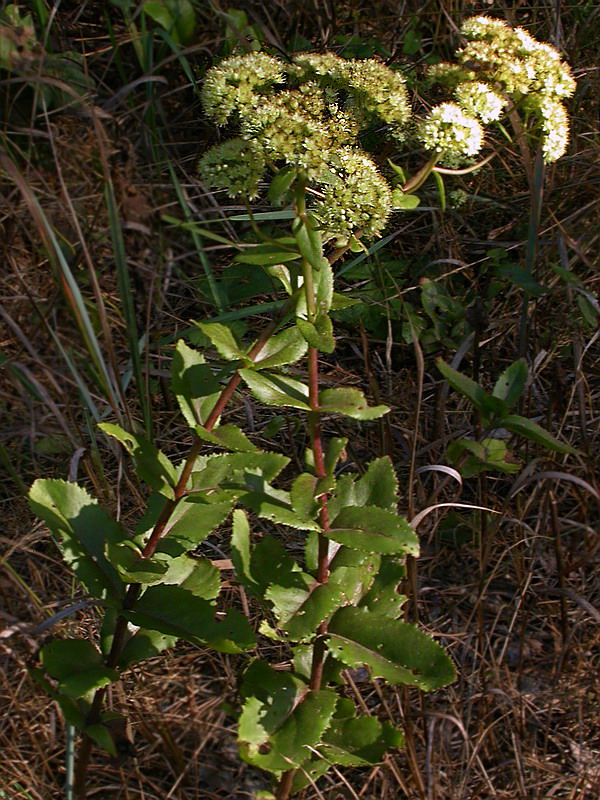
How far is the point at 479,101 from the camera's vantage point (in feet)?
5.58

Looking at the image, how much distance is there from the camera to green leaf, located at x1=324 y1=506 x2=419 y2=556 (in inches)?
61.7

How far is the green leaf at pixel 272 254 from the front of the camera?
1539 mm

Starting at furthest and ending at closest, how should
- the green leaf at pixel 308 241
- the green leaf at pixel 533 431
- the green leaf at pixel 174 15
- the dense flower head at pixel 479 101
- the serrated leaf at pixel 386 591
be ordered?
the green leaf at pixel 174 15, the green leaf at pixel 533 431, the serrated leaf at pixel 386 591, the dense flower head at pixel 479 101, the green leaf at pixel 308 241

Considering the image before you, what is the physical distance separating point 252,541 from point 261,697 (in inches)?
25.1

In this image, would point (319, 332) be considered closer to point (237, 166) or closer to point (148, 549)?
point (237, 166)

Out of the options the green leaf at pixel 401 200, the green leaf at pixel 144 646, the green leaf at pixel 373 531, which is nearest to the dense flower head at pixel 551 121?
the green leaf at pixel 401 200

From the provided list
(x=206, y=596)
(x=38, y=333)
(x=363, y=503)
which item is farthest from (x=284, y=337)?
(x=38, y=333)

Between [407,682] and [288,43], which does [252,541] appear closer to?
[407,682]

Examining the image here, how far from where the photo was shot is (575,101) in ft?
9.52

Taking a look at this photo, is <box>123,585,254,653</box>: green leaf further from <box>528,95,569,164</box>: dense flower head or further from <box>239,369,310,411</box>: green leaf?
<box>528,95,569,164</box>: dense flower head

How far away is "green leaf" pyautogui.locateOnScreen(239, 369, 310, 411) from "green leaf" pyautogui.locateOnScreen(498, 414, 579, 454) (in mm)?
648

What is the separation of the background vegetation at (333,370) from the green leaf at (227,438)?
0.33 metres

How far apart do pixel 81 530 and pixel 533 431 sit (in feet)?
3.77

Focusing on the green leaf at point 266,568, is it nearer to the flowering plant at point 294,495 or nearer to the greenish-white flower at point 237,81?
the flowering plant at point 294,495
